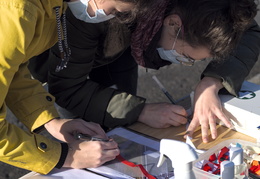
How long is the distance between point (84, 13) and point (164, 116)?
0.42 metres

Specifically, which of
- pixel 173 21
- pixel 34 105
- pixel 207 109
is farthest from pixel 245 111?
pixel 34 105

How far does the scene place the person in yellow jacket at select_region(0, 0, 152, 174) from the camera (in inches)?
46.7

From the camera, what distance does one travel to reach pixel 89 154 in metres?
1.40

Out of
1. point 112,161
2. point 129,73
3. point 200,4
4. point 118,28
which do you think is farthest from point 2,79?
point 129,73

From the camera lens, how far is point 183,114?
1646 millimetres

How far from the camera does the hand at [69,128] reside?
1507mm

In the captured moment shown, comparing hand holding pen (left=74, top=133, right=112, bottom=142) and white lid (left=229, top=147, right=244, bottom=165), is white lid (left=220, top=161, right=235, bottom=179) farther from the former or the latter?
hand holding pen (left=74, top=133, right=112, bottom=142)

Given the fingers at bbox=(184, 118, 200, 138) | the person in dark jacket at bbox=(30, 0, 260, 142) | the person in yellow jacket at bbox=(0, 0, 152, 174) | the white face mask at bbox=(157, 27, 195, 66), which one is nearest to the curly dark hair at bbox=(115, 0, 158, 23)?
the person in yellow jacket at bbox=(0, 0, 152, 174)

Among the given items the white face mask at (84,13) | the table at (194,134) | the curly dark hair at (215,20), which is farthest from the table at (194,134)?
the white face mask at (84,13)

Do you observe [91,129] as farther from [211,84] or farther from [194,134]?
[211,84]

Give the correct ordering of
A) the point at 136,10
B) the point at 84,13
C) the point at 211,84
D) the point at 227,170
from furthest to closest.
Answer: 1. the point at 211,84
2. the point at 84,13
3. the point at 136,10
4. the point at 227,170

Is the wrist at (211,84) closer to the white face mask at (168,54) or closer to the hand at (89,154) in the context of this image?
the white face mask at (168,54)

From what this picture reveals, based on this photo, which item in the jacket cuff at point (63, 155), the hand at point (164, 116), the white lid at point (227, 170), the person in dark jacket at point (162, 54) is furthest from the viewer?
the hand at point (164, 116)

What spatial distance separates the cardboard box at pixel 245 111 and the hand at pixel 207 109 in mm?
22
